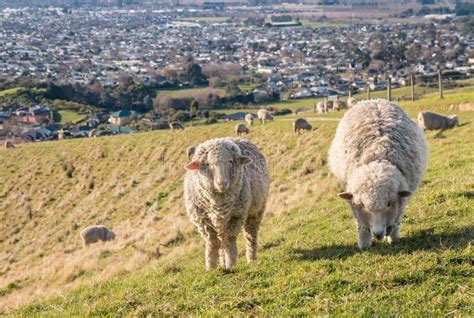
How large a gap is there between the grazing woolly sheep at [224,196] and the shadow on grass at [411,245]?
0.93 meters

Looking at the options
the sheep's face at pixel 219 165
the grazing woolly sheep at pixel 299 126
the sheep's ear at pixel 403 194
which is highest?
the sheep's face at pixel 219 165

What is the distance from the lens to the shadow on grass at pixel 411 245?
6.44 m

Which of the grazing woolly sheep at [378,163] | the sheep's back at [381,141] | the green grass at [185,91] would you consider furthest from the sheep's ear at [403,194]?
the green grass at [185,91]

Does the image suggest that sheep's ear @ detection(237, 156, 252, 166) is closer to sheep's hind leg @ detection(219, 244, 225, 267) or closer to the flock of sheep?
the flock of sheep

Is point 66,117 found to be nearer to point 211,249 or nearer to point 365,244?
point 211,249

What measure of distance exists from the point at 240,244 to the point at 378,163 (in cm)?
415

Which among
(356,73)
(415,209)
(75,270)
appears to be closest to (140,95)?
(356,73)

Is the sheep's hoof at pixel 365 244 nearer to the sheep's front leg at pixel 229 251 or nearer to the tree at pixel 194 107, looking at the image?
the sheep's front leg at pixel 229 251

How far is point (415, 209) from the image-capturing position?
8.56m

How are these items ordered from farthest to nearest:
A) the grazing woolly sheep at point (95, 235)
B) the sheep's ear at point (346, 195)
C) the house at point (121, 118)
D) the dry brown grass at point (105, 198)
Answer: the house at point (121, 118) < the grazing woolly sheep at point (95, 235) < the dry brown grass at point (105, 198) < the sheep's ear at point (346, 195)

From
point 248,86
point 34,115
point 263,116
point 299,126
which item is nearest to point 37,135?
point 34,115

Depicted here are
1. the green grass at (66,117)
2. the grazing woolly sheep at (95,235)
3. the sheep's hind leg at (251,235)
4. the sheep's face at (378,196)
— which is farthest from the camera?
the green grass at (66,117)

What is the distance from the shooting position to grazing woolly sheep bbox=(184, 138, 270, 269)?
7277 millimetres

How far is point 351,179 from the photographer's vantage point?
6.98 meters
